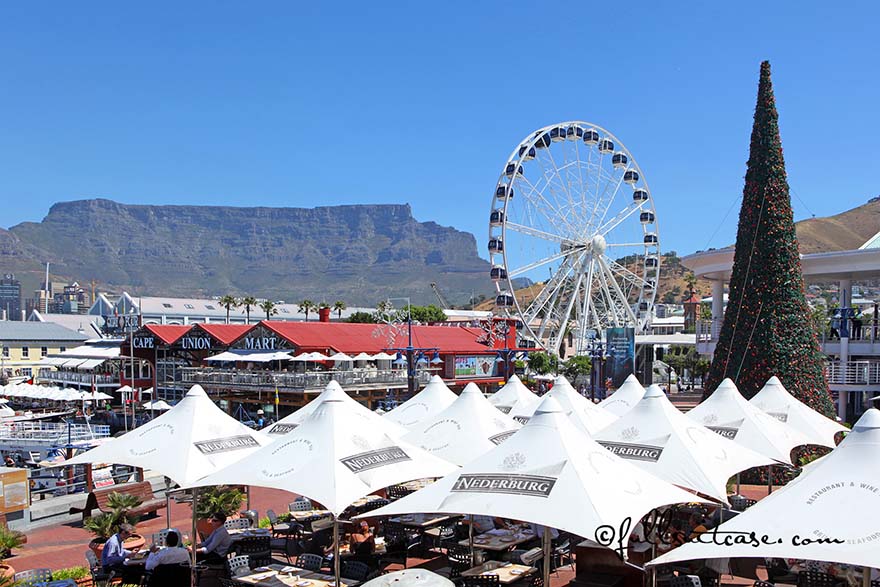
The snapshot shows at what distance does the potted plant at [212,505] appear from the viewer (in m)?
12.0

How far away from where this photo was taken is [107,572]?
10328mm

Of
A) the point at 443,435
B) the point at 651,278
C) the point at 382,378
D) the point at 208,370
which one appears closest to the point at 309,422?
the point at 443,435

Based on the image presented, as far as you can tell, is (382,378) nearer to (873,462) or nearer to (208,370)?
(208,370)

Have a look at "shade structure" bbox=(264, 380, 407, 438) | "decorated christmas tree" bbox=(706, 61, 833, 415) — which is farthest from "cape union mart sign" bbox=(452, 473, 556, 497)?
"decorated christmas tree" bbox=(706, 61, 833, 415)

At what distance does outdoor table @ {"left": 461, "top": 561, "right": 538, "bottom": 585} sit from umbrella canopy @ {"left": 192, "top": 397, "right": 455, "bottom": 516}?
129cm

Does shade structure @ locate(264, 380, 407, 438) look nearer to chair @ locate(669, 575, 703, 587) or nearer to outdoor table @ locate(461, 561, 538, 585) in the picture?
outdoor table @ locate(461, 561, 538, 585)

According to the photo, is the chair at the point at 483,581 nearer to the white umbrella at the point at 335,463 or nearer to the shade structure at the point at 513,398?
the white umbrella at the point at 335,463

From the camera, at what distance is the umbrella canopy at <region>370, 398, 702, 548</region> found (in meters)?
7.86

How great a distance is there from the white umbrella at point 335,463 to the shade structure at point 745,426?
6.07 metres

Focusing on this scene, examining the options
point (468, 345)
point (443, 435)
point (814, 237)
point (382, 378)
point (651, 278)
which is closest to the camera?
point (443, 435)

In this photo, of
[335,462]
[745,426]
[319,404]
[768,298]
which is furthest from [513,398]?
[335,462]

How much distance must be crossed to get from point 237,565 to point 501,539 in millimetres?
3739

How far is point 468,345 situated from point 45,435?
28.1 meters

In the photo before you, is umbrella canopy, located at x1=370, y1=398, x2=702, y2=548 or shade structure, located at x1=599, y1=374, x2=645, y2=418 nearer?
umbrella canopy, located at x1=370, y1=398, x2=702, y2=548
